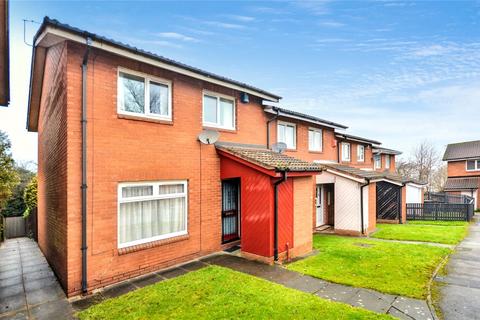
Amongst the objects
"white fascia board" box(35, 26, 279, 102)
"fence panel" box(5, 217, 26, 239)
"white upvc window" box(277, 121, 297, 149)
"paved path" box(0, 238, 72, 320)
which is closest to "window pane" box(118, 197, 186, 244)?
"paved path" box(0, 238, 72, 320)

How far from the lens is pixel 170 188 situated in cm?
782

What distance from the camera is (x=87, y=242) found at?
19.9ft

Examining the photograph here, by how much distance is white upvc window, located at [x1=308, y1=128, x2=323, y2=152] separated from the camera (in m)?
15.1

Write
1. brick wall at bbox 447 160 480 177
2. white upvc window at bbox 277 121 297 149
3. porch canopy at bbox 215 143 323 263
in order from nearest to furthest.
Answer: porch canopy at bbox 215 143 323 263, white upvc window at bbox 277 121 297 149, brick wall at bbox 447 160 480 177

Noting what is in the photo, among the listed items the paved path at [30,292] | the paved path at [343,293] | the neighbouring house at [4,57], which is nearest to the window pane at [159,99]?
the neighbouring house at [4,57]

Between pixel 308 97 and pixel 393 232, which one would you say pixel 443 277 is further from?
pixel 308 97

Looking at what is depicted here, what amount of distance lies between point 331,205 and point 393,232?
3.42 m

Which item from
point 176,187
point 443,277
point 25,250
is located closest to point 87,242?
point 176,187

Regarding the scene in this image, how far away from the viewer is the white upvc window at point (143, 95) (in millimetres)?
6984

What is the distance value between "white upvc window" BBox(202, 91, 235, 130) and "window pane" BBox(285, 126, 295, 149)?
14.2ft

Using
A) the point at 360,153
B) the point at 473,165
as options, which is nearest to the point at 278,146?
the point at 360,153

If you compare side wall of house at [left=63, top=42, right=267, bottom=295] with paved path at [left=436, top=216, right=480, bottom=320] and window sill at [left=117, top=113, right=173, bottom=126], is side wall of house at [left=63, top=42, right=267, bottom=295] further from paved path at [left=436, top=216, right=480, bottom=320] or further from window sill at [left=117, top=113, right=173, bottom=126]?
paved path at [left=436, top=216, right=480, bottom=320]

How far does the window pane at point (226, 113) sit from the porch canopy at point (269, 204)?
887mm

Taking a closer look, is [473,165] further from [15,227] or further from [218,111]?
[15,227]
